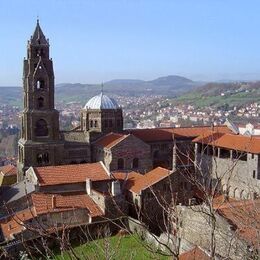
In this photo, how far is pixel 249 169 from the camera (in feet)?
121

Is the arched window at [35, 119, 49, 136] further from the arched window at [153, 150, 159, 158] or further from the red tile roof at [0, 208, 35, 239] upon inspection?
the red tile roof at [0, 208, 35, 239]

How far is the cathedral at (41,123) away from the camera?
135 feet

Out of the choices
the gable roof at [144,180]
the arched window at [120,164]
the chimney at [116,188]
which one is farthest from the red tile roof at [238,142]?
the chimney at [116,188]

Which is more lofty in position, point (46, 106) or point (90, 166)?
point (46, 106)

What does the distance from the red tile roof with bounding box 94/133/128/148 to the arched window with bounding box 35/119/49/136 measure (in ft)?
15.0

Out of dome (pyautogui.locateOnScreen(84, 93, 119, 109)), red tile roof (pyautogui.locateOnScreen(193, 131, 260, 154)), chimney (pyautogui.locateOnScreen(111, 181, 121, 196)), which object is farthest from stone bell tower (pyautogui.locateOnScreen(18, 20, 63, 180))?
red tile roof (pyautogui.locateOnScreen(193, 131, 260, 154))

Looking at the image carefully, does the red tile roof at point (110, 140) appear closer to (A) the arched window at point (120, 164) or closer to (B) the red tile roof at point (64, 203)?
(A) the arched window at point (120, 164)

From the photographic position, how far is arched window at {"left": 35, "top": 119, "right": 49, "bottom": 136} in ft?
138

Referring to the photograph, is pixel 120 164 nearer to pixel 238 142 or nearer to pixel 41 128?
pixel 41 128

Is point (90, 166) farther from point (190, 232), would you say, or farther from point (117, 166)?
point (190, 232)

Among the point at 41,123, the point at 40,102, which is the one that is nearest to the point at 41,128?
the point at 41,123

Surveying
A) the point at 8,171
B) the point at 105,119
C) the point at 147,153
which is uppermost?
the point at 105,119

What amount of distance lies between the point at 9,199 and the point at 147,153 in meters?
12.8

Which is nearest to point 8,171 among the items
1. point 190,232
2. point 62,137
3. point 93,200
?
point 62,137
